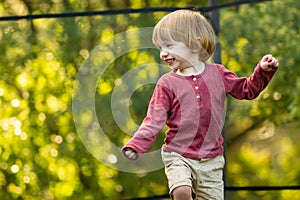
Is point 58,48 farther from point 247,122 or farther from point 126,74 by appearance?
point 247,122

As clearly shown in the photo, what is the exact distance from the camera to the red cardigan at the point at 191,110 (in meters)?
2.95

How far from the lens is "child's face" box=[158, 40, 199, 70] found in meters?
2.97

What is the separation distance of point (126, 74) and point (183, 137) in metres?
0.99

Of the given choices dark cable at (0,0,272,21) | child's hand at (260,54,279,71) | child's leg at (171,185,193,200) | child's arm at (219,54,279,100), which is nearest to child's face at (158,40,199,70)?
child's arm at (219,54,279,100)

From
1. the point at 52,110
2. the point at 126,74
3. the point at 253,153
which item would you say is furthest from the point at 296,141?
the point at 52,110

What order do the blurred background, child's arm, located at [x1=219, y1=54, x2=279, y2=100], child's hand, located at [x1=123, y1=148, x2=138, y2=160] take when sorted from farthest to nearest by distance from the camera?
1. the blurred background
2. child's arm, located at [x1=219, y1=54, x2=279, y2=100]
3. child's hand, located at [x1=123, y1=148, x2=138, y2=160]

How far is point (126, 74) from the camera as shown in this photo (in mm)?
3893

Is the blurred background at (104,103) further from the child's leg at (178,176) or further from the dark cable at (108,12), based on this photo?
the child's leg at (178,176)

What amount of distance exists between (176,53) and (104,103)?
0.96 m

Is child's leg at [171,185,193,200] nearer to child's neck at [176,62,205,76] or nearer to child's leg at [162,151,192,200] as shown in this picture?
child's leg at [162,151,192,200]

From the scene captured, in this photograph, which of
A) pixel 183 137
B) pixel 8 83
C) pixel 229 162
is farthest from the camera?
pixel 229 162

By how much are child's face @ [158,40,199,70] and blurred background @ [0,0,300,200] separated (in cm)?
92

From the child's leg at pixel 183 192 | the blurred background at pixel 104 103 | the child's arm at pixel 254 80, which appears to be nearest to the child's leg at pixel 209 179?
the child's leg at pixel 183 192

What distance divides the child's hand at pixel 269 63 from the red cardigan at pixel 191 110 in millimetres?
25
